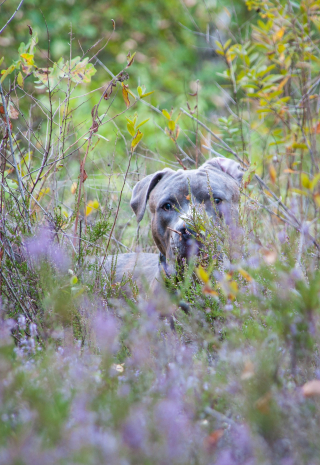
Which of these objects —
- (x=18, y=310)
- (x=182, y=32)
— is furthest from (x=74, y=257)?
(x=182, y=32)

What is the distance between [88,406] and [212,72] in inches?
415

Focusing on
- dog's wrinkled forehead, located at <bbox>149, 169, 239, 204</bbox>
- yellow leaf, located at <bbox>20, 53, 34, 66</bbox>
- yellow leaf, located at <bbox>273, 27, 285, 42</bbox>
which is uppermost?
yellow leaf, located at <bbox>273, 27, 285, 42</bbox>

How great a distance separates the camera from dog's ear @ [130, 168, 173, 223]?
13.4ft

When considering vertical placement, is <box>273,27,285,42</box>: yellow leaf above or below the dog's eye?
above

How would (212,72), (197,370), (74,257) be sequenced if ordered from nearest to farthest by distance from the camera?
(197,370)
(74,257)
(212,72)

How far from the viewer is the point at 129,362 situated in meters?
1.72

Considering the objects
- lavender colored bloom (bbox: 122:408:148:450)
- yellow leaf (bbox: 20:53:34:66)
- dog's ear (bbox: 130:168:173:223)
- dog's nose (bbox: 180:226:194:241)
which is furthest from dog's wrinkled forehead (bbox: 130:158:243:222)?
lavender colored bloom (bbox: 122:408:148:450)

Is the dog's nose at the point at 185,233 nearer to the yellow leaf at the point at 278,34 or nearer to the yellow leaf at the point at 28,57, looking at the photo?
the yellow leaf at the point at 28,57

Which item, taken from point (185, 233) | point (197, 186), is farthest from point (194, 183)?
point (185, 233)

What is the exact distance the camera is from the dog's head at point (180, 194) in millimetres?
3674

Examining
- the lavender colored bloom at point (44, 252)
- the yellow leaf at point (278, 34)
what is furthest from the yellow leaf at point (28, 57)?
the yellow leaf at point (278, 34)

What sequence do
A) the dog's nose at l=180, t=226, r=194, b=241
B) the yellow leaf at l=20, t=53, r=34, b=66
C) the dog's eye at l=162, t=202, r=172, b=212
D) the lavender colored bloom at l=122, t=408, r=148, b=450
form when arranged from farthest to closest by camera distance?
1. the dog's eye at l=162, t=202, r=172, b=212
2. the dog's nose at l=180, t=226, r=194, b=241
3. the yellow leaf at l=20, t=53, r=34, b=66
4. the lavender colored bloom at l=122, t=408, r=148, b=450

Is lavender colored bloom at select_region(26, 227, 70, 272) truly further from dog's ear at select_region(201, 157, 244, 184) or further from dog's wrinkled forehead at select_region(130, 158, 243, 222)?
dog's ear at select_region(201, 157, 244, 184)

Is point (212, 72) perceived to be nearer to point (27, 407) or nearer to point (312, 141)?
point (312, 141)
